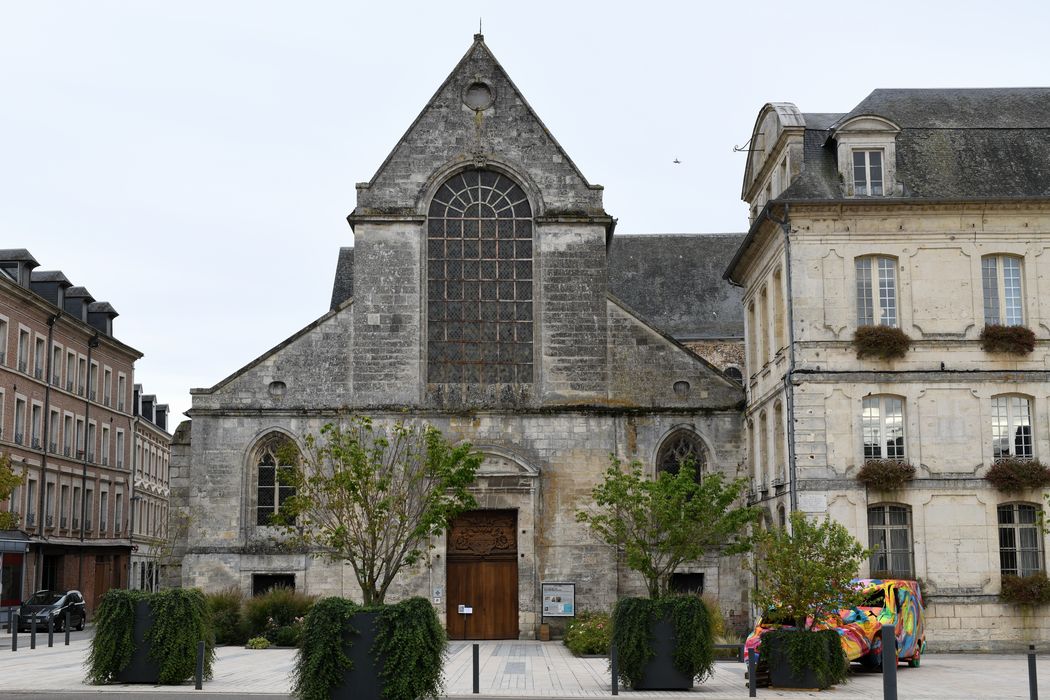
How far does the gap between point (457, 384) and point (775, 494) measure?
8.05 metres

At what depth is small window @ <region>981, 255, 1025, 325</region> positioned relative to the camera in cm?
2586

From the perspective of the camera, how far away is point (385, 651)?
14.9m

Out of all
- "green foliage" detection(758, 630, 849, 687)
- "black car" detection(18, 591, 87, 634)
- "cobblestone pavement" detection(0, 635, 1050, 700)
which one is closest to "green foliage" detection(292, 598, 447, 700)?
"cobblestone pavement" detection(0, 635, 1050, 700)

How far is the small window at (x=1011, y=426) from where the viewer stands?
25453 mm

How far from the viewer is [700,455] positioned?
30219 millimetres

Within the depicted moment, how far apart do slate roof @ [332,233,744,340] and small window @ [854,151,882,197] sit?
1392cm

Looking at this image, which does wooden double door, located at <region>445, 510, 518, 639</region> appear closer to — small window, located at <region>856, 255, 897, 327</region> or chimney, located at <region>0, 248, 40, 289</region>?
small window, located at <region>856, 255, 897, 327</region>

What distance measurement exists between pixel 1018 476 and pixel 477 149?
14.6m

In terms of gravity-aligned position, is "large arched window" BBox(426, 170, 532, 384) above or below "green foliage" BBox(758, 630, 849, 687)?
above

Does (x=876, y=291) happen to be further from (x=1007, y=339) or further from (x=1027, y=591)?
(x=1027, y=591)

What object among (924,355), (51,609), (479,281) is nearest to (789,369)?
(924,355)

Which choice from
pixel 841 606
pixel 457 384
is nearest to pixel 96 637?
pixel 841 606

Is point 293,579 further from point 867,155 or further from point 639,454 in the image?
point 867,155

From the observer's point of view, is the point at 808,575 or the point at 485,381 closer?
the point at 808,575
